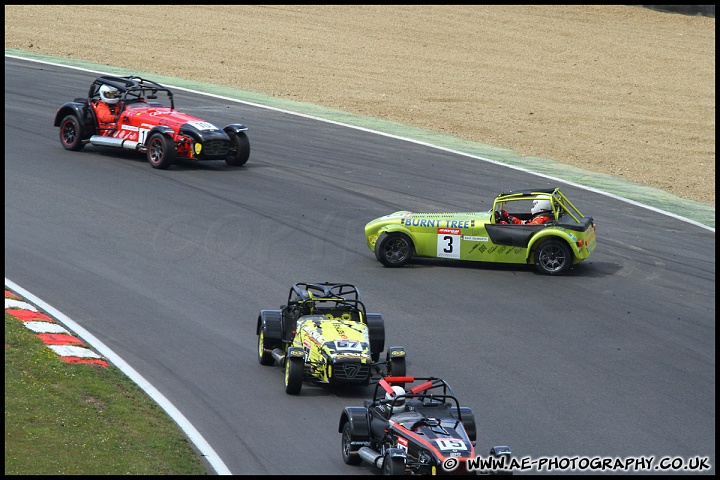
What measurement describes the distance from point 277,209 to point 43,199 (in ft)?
15.6

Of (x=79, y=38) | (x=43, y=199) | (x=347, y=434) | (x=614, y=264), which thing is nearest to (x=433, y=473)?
(x=347, y=434)

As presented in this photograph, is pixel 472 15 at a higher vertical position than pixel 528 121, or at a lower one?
higher

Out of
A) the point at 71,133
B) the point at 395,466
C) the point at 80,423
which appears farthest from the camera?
the point at 71,133

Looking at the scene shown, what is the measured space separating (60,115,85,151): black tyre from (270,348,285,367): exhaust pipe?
41.4 feet

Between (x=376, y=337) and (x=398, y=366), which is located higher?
(x=376, y=337)

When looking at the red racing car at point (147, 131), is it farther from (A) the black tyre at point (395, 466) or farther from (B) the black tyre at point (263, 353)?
(A) the black tyre at point (395, 466)

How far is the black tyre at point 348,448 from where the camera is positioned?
38.2ft

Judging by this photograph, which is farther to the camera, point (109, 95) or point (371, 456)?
point (109, 95)

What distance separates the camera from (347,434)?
1182 cm

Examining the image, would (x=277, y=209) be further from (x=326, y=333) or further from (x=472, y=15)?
(x=472, y=15)

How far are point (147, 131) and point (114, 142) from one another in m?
0.92

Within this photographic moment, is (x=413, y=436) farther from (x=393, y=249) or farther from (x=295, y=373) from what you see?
(x=393, y=249)

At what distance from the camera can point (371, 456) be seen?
1126 centimetres

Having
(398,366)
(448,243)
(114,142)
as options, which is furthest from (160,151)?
(398,366)
